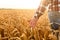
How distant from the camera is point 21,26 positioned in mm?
1140

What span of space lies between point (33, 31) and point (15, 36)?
12cm

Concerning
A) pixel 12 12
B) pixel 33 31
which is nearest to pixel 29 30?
pixel 33 31

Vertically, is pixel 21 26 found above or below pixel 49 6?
below

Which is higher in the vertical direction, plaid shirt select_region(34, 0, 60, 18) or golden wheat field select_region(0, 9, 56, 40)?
plaid shirt select_region(34, 0, 60, 18)

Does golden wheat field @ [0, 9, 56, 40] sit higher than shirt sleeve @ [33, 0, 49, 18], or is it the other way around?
shirt sleeve @ [33, 0, 49, 18]

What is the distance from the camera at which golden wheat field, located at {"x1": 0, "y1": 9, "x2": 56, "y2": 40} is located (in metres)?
1.09

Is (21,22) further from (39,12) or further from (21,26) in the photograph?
(39,12)

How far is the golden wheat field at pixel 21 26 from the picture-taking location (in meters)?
1.09

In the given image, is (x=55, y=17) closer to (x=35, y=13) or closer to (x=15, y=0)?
(x=35, y=13)

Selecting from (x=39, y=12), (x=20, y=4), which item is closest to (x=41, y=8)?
(x=39, y=12)

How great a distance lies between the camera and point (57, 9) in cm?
98

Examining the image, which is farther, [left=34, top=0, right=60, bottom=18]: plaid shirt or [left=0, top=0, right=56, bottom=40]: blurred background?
[left=0, top=0, right=56, bottom=40]: blurred background

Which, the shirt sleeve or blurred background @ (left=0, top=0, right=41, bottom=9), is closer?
the shirt sleeve

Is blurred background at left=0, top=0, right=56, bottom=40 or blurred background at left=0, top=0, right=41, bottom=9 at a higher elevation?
blurred background at left=0, top=0, right=41, bottom=9
